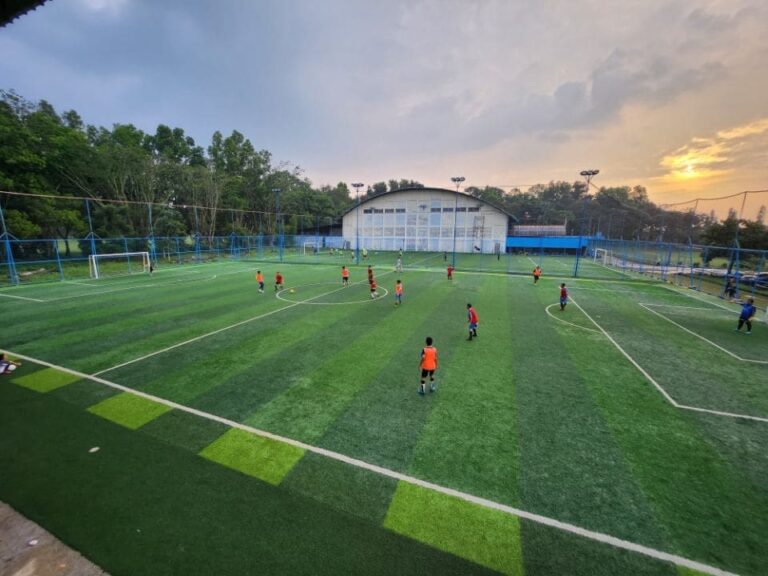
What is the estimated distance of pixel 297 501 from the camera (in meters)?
5.60

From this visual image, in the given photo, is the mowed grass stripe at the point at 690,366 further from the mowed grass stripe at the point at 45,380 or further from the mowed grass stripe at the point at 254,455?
the mowed grass stripe at the point at 45,380

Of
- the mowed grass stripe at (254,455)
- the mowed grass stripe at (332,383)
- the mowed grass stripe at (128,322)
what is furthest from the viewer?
the mowed grass stripe at (128,322)

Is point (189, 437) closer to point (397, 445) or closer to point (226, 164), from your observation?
point (397, 445)

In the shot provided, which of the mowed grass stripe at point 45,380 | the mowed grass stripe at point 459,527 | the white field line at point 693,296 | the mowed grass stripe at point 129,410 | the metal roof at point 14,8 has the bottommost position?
the mowed grass stripe at point 459,527

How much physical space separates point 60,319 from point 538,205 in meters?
128

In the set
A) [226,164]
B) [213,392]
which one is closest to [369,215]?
[226,164]

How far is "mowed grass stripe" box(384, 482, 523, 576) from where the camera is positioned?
15.4 ft

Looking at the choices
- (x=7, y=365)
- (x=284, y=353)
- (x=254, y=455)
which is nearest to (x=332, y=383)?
(x=284, y=353)

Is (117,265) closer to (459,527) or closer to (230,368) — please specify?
(230,368)

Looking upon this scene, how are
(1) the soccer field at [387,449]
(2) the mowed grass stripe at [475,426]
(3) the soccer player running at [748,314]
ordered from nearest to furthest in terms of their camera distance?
(1) the soccer field at [387,449] < (2) the mowed grass stripe at [475,426] < (3) the soccer player running at [748,314]

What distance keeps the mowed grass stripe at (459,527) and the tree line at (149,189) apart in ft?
105

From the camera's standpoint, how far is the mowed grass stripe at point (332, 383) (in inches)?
311

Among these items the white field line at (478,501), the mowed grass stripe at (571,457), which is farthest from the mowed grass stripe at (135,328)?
the mowed grass stripe at (571,457)

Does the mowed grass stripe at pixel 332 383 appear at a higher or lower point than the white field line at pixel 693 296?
lower
